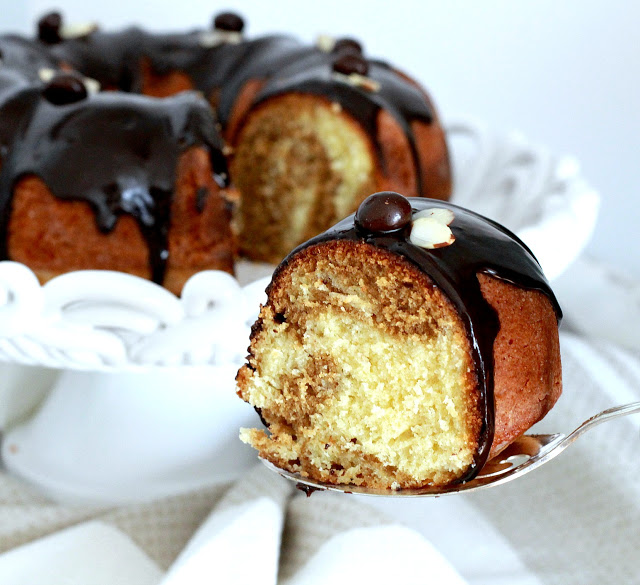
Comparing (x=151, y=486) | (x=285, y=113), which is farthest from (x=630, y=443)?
(x=285, y=113)

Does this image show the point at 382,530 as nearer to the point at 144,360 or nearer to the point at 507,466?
the point at 507,466

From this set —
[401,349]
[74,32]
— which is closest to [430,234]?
[401,349]

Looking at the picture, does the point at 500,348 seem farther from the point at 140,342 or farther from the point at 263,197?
the point at 263,197

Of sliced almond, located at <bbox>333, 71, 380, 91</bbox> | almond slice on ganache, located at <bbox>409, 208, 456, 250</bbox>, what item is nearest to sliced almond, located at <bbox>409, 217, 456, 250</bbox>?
almond slice on ganache, located at <bbox>409, 208, 456, 250</bbox>

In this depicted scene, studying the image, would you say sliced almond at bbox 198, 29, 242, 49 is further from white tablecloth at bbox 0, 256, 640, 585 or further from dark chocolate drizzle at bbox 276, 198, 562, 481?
dark chocolate drizzle at bbox 276, 198, 562, 481

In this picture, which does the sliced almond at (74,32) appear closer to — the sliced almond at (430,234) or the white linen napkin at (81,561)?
the white linen napkin at (81,561)
